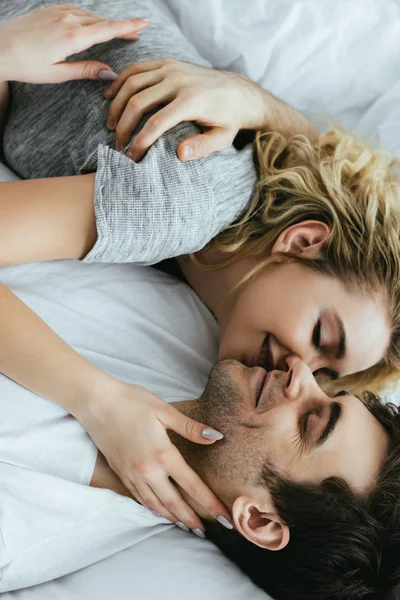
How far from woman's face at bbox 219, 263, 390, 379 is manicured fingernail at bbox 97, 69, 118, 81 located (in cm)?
47

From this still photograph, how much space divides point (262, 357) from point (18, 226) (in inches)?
18.6

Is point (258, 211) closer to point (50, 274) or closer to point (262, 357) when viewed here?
point (262, 357)

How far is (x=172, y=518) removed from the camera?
1122 mm

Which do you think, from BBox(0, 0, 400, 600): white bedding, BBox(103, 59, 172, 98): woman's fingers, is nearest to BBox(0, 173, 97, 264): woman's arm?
BBox(103, 59, 172, 98): woman's fingers

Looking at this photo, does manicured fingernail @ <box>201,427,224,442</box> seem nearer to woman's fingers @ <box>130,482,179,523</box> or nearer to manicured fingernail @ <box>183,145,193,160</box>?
woman's fingers @ <box>130,482,179,523</box>

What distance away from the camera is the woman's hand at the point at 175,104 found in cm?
122

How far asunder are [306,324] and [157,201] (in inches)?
13.0

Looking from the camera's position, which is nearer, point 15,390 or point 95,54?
point 15,390

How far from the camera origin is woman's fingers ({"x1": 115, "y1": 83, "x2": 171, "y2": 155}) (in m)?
1.24

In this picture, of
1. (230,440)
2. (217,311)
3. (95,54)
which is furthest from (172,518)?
(95,54)

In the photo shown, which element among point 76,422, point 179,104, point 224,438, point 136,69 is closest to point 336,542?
point 224,438

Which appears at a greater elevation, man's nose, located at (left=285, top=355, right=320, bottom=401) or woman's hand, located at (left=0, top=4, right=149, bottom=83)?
woman's hand, located at (left=0, top=4, right=149, bottom=83)

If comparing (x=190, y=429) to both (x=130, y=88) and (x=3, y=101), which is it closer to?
(x=130, y=88)

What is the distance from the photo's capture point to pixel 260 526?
105 cm
